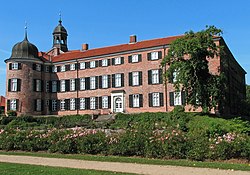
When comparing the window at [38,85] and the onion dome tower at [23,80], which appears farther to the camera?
the window at [38,85]

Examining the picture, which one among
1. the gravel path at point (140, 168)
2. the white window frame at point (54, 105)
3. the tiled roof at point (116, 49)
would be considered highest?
the tiled roof at point (116, 49)

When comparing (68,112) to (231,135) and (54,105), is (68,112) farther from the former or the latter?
(231,135)

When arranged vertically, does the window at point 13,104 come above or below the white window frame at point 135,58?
below

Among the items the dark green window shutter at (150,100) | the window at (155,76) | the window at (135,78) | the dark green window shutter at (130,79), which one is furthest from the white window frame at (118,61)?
the dark green window shutter at (150,100)

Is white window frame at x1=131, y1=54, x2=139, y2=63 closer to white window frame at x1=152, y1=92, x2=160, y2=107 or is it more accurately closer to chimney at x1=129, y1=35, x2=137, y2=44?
chimney at x1=129, y1=35, x2=137, y2=44

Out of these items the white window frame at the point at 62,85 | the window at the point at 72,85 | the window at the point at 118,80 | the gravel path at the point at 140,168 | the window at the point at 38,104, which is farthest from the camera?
the white window frame at the point at 62,85

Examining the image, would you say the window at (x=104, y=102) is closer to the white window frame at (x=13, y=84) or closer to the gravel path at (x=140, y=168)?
the white window frame at (x=13, y=84)

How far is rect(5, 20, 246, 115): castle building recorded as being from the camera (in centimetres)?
3819

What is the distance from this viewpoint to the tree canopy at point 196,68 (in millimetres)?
27562

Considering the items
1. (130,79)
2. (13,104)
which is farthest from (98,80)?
(13,104)

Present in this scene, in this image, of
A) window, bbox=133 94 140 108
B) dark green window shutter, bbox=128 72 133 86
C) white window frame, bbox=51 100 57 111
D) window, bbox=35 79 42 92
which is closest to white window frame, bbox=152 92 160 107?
window, bbox=133 94 140 108

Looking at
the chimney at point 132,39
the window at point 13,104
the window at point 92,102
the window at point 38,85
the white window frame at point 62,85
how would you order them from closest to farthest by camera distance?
the window at point 92,102 < the window at point 13,104 < the chimney at point 132,39 < the window at point 38,85 < the white window frame at point 62,85

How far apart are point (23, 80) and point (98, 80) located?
10.0 m

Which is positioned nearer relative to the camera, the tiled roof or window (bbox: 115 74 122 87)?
the tiled roof
